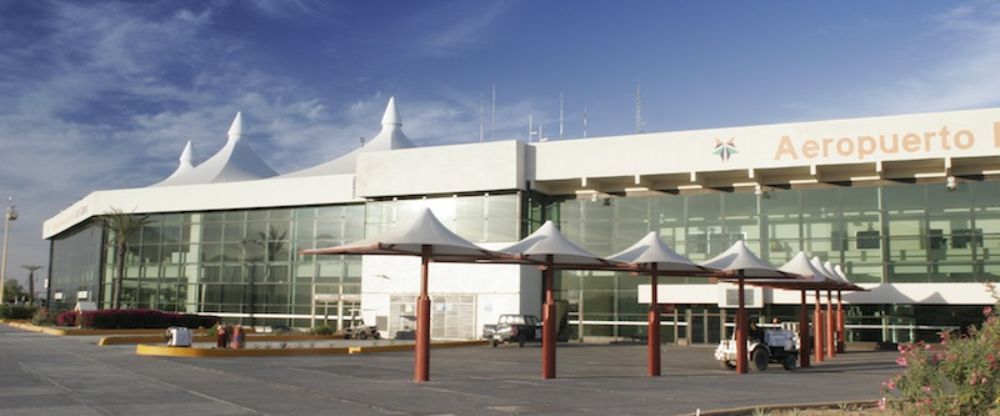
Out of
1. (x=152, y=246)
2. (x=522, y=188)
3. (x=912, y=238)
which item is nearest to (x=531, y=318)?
(x=522, y=188)

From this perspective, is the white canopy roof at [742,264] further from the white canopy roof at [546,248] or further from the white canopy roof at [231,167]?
the white canopy roof at [231,167]

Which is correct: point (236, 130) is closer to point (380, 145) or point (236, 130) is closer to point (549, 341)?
point (380, 145)

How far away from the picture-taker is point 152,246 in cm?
Answer: 6047

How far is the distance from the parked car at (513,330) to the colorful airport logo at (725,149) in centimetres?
1150

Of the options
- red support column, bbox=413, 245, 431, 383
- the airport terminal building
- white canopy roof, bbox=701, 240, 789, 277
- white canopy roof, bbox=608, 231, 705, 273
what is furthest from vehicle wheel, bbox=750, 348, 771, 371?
the airport terminal building

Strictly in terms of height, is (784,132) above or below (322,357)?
above

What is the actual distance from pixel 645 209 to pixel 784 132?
8172 mm

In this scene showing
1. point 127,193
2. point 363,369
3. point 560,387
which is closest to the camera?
point 560,387

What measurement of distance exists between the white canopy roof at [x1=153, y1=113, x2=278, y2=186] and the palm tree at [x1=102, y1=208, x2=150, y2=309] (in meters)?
7.21

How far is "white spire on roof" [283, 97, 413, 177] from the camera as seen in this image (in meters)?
60.9

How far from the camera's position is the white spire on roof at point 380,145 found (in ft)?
200

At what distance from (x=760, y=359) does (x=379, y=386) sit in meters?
12.8

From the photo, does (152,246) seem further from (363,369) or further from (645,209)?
(363,369)

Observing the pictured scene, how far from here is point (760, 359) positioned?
27609 millimetres
